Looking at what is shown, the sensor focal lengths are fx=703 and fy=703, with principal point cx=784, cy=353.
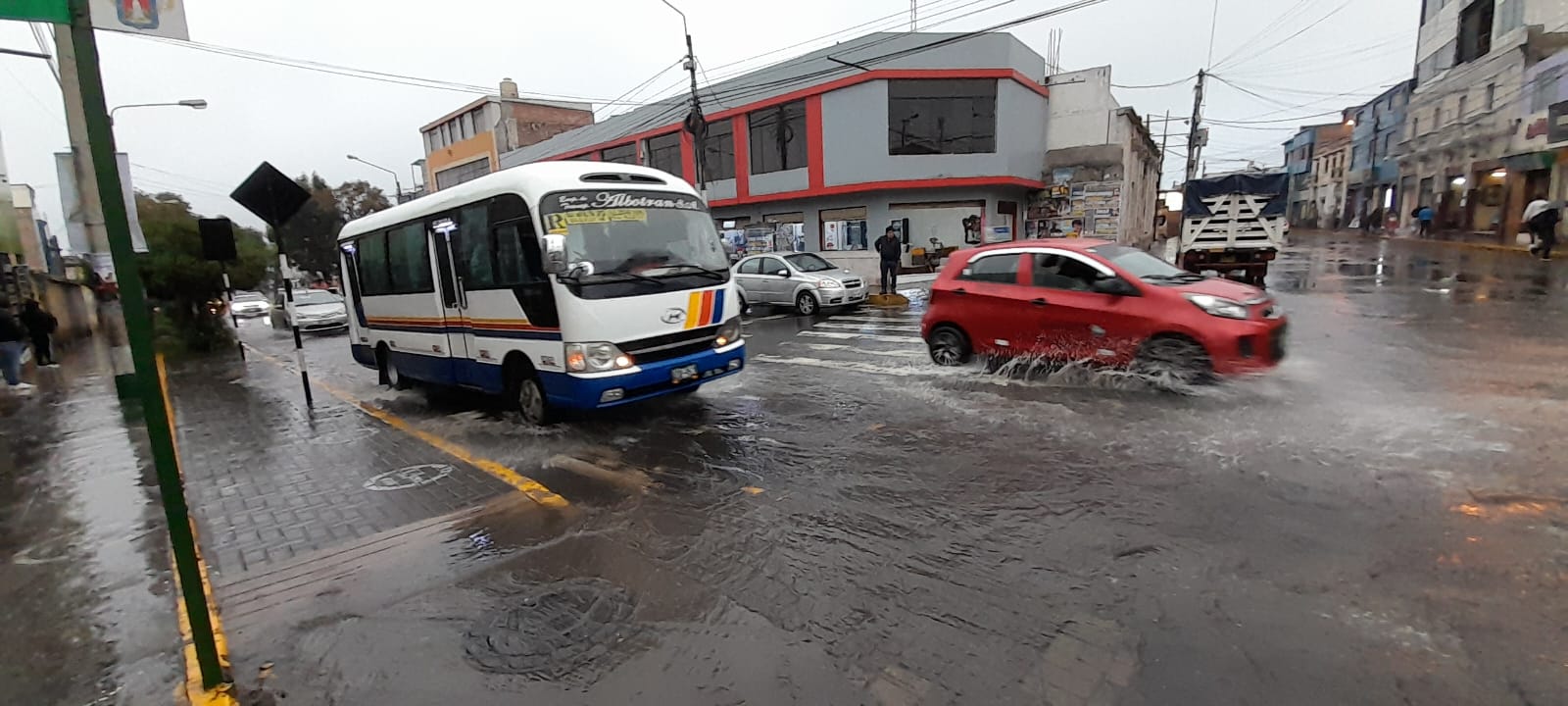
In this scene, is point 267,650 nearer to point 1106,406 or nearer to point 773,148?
point 1106,406

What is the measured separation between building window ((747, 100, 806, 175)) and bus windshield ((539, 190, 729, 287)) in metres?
21.5

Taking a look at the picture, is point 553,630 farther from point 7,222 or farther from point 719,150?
point 719,150

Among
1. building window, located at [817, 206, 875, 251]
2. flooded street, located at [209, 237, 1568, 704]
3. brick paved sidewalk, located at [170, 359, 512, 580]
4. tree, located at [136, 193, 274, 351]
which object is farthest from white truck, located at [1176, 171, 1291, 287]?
tree, located at [136, 193, 274, 351]

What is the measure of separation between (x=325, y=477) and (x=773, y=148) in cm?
2514

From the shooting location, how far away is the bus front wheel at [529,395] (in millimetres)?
7281

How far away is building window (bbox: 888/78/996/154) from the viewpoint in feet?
83.5

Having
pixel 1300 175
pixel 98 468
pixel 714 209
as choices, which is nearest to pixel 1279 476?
pixel 98 468

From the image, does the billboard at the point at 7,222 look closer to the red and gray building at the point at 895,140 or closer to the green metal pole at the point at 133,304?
the red and gray building at the point at 895,140

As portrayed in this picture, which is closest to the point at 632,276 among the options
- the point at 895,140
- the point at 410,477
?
the point at 410,477

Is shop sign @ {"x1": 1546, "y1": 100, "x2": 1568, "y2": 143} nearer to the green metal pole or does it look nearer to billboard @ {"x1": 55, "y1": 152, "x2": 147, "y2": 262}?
the green metal pole

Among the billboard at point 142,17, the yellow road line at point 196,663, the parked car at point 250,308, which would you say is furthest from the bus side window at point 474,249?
the parked car at point 250,308

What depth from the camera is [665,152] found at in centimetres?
3462

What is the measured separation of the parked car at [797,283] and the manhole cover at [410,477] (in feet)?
36.4

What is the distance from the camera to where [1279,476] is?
4832 mm
